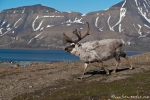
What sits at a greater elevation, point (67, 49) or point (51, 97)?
point (67, 49)

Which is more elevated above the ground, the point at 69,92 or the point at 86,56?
the point at 86,56

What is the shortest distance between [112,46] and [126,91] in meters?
7.78

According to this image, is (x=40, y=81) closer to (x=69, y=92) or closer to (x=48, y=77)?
(x=48, y=77)

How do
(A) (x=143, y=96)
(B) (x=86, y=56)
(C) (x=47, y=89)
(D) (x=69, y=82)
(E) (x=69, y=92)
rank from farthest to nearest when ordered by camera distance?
(B) (x=86, y=56) → (D) (x=69, y=82) → (C) (x=47, y=89) → (E) (x=69, y=92) → (A) (x=143, y=96)

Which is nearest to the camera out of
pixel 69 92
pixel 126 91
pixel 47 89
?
pixel 126 91

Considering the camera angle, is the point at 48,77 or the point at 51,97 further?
the point at 48,77

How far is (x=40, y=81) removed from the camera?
20.7m

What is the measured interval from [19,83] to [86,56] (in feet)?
17.3

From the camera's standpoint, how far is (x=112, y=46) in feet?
70.4

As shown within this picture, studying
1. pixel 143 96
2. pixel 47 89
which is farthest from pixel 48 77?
pixel 143 96

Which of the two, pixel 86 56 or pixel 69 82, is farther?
pixel 86 56

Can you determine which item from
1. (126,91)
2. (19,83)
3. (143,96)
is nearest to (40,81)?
(19,83)

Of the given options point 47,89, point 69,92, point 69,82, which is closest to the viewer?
point 69,92

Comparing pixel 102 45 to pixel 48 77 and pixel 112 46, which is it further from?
pixel 48 77
